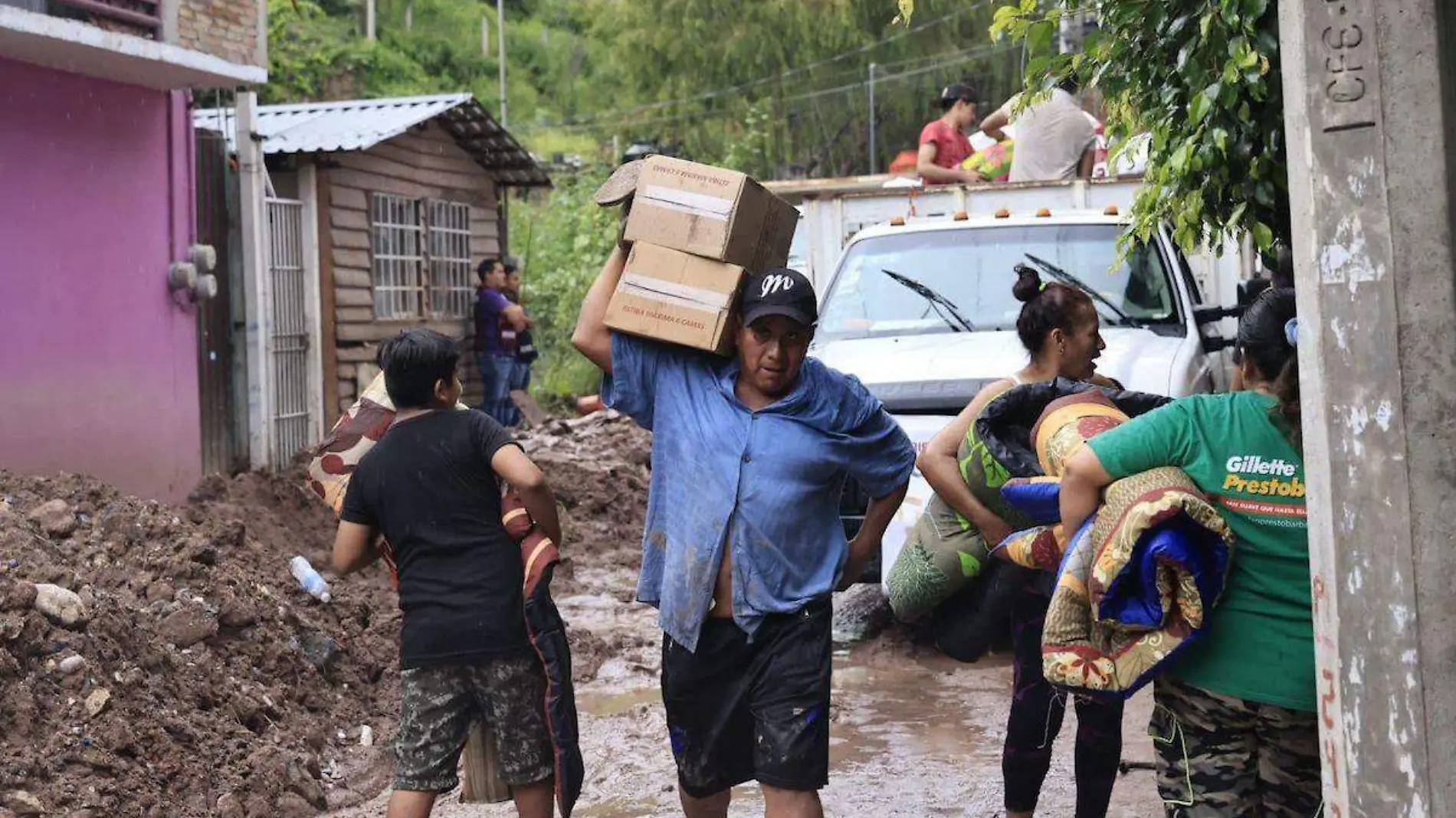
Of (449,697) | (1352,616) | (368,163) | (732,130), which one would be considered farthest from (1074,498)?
(732,130)

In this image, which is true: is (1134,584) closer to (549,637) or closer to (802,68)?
(549,637)

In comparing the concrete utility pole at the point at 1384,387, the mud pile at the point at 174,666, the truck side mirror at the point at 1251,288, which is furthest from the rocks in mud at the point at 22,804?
the truck side mirror at the point at 1251,288

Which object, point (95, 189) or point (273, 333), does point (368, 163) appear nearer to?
point (273, 333)

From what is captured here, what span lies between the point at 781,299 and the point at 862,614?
4.77m

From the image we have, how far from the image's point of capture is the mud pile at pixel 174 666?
219 inches

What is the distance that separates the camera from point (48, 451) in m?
10.2

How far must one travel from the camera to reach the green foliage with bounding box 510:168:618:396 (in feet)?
75.0

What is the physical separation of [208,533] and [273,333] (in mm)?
5496

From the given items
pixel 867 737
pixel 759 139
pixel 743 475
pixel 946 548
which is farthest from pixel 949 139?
pixel 759 139

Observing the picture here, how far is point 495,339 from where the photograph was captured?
1717cm

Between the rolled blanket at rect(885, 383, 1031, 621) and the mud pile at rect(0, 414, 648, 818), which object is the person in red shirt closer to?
the mud pile at rect(0, 414, 648, 818)

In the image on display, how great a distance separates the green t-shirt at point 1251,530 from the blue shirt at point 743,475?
3.01 ft

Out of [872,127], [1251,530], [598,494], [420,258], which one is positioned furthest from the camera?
[872,127]

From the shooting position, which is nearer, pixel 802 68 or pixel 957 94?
pixel 957 94
